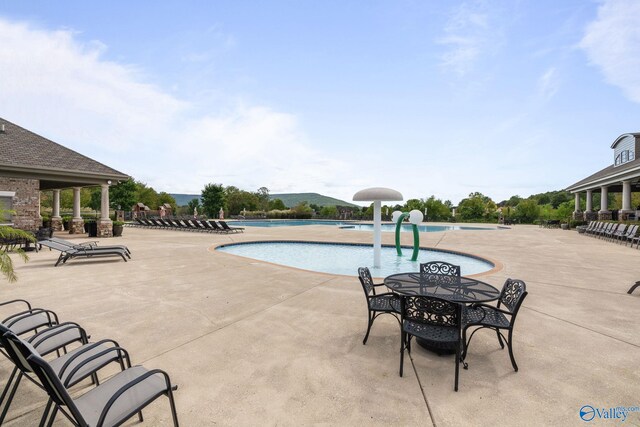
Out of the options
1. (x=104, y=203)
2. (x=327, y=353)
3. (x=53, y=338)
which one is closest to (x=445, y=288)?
(x=327, y=353)

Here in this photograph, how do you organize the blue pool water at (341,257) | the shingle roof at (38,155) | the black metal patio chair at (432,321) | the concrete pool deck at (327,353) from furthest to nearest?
the shingle roof at (38,155) < the blue pool water at (341,257) < the black metal patio chair at (432,321) < the concrete pool deck at (327,353)

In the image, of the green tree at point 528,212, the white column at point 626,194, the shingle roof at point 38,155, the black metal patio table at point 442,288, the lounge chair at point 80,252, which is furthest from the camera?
the green tree at point 528,212

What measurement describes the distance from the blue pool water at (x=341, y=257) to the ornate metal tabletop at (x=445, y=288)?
4.40 metres

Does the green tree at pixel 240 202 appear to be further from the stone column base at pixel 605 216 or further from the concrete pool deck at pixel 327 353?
the concrete pool deck at pixel 327 353

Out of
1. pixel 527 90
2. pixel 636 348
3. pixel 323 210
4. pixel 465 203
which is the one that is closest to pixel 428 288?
pixel 636 348

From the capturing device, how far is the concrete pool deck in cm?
254

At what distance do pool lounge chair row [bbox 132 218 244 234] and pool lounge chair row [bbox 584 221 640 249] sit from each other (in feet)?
72.0

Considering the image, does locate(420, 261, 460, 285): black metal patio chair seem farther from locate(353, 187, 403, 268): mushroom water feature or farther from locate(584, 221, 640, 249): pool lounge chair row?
locate(584, 221, 640, 249): pool lounge chair row

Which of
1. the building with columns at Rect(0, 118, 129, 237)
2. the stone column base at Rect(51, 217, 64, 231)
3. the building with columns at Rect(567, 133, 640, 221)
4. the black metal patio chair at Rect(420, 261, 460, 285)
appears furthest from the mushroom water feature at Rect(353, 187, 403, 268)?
the stone column base at Rect(51, 217, 64, 231)

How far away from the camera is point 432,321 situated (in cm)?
313

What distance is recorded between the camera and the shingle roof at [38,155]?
1357cm

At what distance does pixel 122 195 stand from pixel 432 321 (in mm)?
45306

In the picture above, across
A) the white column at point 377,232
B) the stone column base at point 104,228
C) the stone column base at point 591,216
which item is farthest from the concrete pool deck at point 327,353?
the stone column base at point 591,216

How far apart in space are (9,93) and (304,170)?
47.3m
